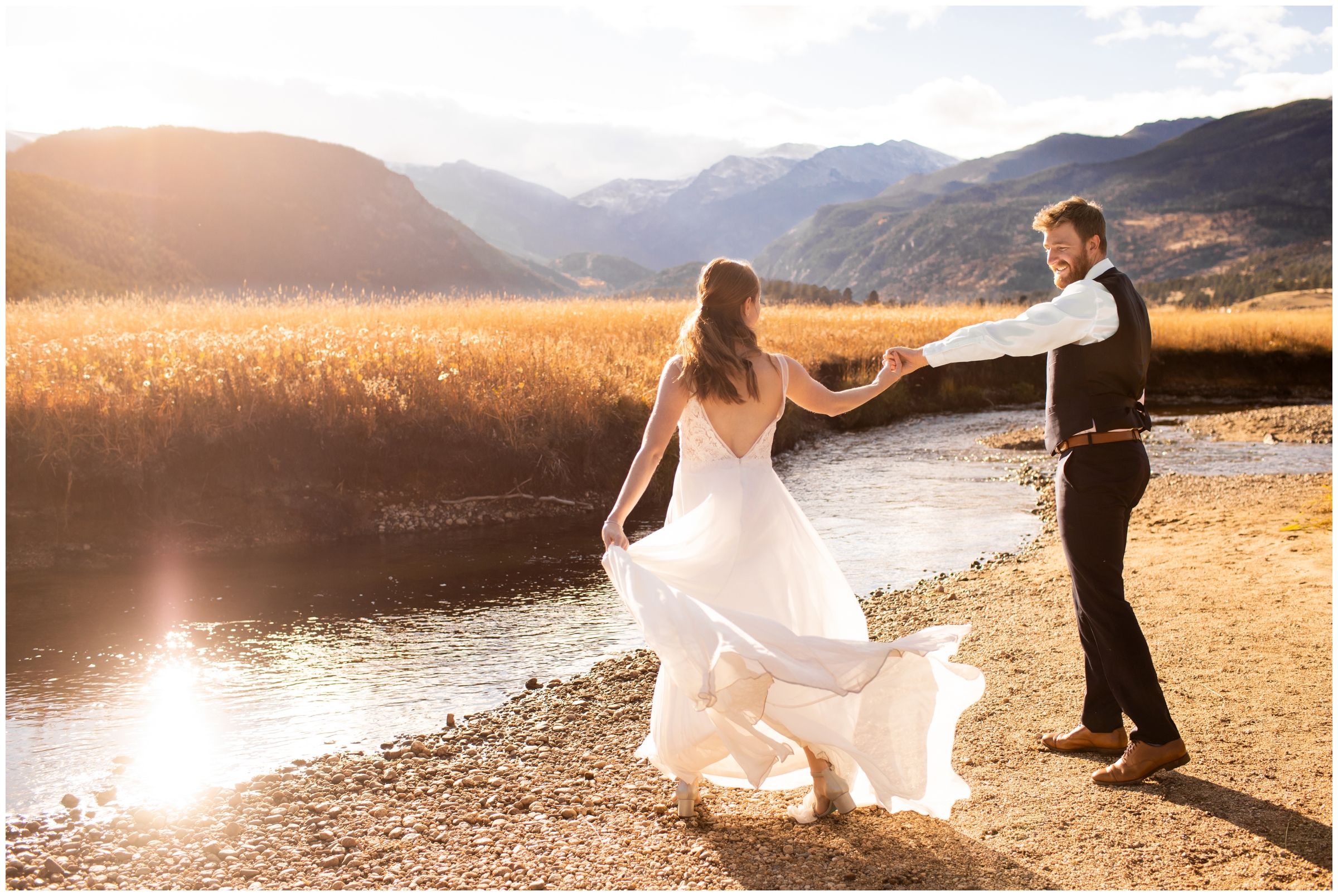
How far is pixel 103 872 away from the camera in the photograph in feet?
12.6

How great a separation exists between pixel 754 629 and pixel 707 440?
909 mm

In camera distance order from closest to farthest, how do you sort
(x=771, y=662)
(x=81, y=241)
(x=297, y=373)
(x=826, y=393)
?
1. (x=771, y=662)
2. (x=826, y=393)
3. (x=297, y=373)
4. (x=81, y=241)

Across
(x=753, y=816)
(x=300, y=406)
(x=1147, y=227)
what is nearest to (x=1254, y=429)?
(x=300, y=406)

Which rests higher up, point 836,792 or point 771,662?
point 771,662

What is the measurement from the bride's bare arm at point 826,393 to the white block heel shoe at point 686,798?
178cm

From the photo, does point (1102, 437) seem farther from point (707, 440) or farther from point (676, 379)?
point (676, 379)

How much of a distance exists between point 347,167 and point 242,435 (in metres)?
122

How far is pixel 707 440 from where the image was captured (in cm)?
394

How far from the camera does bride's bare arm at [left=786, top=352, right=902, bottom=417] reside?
4.05 m

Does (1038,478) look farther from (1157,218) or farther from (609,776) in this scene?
(1157,218)

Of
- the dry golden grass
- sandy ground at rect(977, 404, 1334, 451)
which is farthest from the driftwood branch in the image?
sandy ground at rect(977, 404, 1334, 451)

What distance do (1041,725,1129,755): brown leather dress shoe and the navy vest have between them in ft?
5.02

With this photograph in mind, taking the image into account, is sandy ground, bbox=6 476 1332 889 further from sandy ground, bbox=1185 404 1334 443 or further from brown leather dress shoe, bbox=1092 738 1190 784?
sandy ground, bbox=1185 404 1334 443

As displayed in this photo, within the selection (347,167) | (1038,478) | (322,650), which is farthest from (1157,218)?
(322,650)
